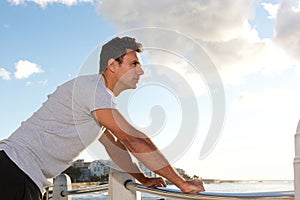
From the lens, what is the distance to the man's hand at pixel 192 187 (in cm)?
163

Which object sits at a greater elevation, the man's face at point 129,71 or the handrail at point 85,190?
the man's face at point 129,71

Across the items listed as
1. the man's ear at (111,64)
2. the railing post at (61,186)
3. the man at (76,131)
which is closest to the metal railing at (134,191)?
A: the railing post at (61,186)

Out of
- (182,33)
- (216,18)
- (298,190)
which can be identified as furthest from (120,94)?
(216,18)

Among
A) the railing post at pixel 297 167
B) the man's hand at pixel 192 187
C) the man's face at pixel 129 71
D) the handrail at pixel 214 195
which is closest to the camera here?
the railing post at pixel 297 167

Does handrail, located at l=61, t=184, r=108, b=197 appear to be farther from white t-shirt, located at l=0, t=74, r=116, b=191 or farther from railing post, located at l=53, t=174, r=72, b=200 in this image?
white t-shirt, located at l=0, t=74, r=116, b=191

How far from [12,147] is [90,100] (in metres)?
0.34

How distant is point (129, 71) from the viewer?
1.92 m

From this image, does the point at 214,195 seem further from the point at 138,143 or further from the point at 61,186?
the point at 61,186

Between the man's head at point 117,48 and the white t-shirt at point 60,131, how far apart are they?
90 mm

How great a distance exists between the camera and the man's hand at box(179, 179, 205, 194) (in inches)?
64.3

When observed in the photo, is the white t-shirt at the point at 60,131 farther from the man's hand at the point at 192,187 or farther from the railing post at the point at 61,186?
the railing post at the point at 61,186

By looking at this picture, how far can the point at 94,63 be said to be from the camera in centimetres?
201

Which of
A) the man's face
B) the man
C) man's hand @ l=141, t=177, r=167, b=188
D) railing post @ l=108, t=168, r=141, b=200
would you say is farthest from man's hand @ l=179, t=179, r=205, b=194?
railing post @ l=108, t=168, r=141, b=200

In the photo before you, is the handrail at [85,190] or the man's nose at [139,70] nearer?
the man's nose at [139,70]
